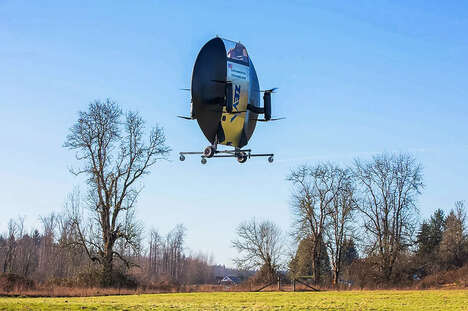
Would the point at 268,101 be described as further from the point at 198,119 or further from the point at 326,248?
the point at 326,248

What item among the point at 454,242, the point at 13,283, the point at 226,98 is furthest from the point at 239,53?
the point at 454,242

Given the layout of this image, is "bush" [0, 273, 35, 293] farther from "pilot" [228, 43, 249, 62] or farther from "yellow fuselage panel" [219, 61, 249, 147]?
"pilot" [228, 43, 249, 62]

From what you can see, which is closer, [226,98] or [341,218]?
[226,98]

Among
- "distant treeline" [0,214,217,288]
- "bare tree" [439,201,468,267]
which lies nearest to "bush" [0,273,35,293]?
"distant treeline" [0,214,217,288]

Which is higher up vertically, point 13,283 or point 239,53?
point 239,53

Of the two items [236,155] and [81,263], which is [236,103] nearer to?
[236,155]

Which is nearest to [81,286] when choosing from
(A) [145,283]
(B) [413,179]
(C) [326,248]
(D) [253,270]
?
(A) [145,283]

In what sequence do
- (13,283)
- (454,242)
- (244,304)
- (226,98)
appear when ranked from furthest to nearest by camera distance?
(454,242) → (13,283) → (244,304) → (226,98)

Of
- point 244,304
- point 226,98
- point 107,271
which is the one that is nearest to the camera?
point 226,98
